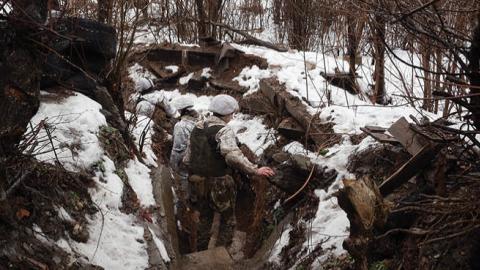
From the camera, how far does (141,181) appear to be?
5.66 metres

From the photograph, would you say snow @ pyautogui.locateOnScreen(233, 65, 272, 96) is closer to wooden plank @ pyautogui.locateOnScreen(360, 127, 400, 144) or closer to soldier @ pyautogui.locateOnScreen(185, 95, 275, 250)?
soldier @ pyautogui.locateOnScreen(185, 95, 275, 250)

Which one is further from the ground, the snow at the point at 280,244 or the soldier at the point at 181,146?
the soldier at the point at 181,146

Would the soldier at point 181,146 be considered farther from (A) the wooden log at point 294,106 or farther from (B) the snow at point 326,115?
(A) the wooden log at point 294,106

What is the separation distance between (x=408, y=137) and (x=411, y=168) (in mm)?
389

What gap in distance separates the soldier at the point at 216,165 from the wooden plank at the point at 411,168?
1880 mm

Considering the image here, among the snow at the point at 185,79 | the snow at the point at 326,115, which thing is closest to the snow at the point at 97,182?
the snow at the point at 326,115

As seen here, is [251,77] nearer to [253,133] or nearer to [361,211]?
[253,133]

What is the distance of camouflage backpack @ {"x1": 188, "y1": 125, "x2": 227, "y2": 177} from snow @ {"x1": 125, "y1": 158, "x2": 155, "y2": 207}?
1.93 feet

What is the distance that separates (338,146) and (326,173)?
622mm

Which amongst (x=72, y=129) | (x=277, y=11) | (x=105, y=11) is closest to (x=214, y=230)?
(x=72, y=129)

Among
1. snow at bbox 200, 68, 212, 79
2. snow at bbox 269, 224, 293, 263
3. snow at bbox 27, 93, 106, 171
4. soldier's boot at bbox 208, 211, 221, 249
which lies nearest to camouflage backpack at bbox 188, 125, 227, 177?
soldier's boot at bbox 208, 211, 221, 249

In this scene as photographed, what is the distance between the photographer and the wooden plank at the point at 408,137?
13.5ft

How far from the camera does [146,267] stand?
13.2 ft

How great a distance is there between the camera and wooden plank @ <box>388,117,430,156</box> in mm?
4113
